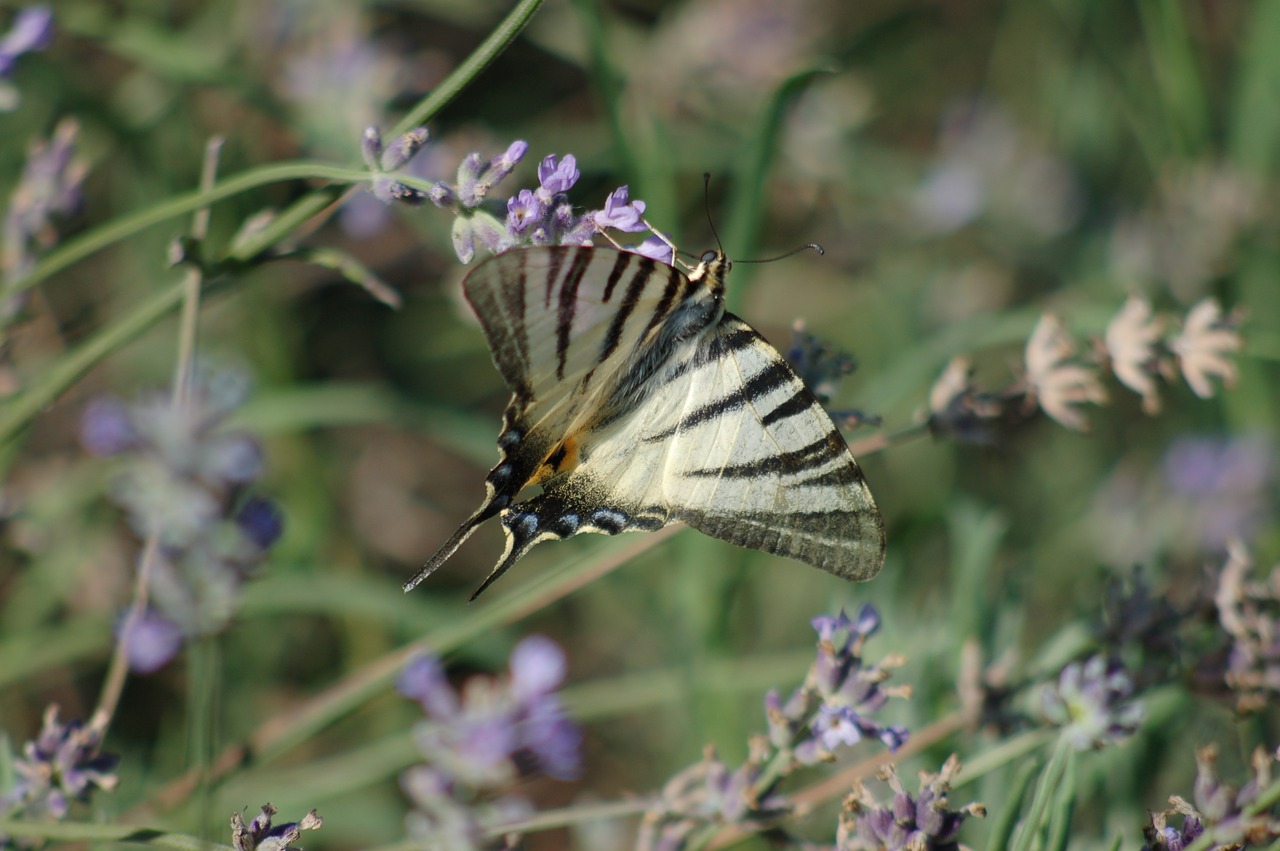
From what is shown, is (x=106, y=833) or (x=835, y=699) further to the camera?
(x=835, y=699)

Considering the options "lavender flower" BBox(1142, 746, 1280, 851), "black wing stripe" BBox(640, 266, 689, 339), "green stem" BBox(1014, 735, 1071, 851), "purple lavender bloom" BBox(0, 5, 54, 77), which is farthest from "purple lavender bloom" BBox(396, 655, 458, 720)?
"purple lavender bloom" BBox(0, 5, 54, 77)

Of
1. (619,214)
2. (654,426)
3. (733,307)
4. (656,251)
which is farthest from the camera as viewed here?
(733,307)

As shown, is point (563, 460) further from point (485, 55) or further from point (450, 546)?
point (485, 55)

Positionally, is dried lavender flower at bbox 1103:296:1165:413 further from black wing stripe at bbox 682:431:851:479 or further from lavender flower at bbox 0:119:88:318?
lavender flower at bbox 0:119:88:318

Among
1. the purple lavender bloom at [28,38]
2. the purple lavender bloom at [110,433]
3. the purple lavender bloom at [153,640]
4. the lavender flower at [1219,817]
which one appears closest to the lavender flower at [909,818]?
the lavender flower at [1219,817]

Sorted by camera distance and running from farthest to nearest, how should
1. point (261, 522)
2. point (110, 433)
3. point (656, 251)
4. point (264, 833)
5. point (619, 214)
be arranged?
point (110, 433)
point (261, 522)
point (656, 251)
point (619, 214)
point (264, 833)

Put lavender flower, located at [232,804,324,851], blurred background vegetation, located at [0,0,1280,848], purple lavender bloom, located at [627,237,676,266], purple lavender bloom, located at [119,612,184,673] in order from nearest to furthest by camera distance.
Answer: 1. lavender flower, located at [232,804,324,851]
2. purple lavender bloom, located at [627,237,676,266]
3. purple lavender bloom, located at [119,612,184,673]
4. blurred background vegetation, located at [0,0,1280,848]

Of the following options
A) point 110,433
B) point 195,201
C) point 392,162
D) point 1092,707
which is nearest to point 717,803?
point 1092,707
